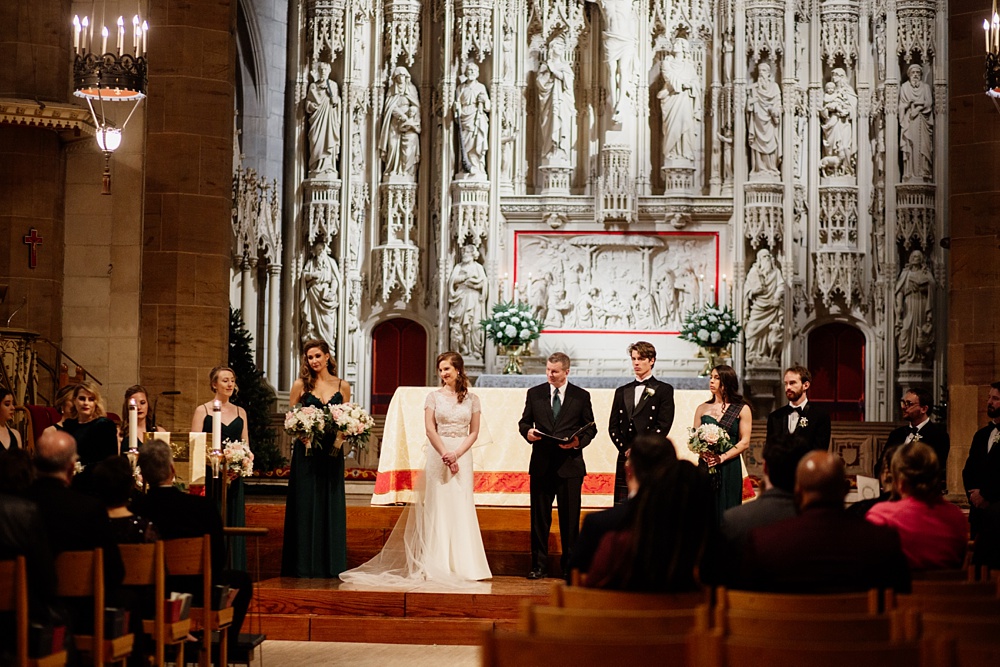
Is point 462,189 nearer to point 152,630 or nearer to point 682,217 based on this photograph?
point 682,217

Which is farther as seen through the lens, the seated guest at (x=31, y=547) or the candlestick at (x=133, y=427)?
the candlestick at (x=133, y=427)

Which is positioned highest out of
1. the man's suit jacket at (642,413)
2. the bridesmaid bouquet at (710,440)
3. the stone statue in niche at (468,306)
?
the stone statue in niche at (468,306)

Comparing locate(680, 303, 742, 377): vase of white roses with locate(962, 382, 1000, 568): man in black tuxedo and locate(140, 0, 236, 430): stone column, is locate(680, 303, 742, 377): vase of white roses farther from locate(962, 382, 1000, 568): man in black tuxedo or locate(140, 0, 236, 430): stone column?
locate(962, 382, 1000, 568): man in black tuxedo

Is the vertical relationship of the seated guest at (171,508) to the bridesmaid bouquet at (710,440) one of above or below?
below

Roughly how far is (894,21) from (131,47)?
31.4 ft

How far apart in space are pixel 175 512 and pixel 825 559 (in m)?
3.30

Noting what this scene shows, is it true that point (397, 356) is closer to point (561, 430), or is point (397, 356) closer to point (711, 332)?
point (711, 332)

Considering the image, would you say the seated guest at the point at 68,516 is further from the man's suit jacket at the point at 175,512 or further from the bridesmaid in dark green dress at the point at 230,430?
the bridesmaid in dark green dress at the point at 230,430

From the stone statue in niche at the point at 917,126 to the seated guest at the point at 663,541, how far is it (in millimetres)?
12965

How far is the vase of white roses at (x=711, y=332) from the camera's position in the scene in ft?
50.6

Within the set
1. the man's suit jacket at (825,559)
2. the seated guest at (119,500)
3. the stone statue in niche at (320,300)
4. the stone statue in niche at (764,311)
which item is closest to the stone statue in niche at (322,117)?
the stone statue in niche at (320,300)

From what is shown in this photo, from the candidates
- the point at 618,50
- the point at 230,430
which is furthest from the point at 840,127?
the point at 230,430

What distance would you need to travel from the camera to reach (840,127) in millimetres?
16797

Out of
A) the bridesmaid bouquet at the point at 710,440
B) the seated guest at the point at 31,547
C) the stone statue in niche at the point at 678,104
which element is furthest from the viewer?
the stone statue in niche at the point at 678,104
